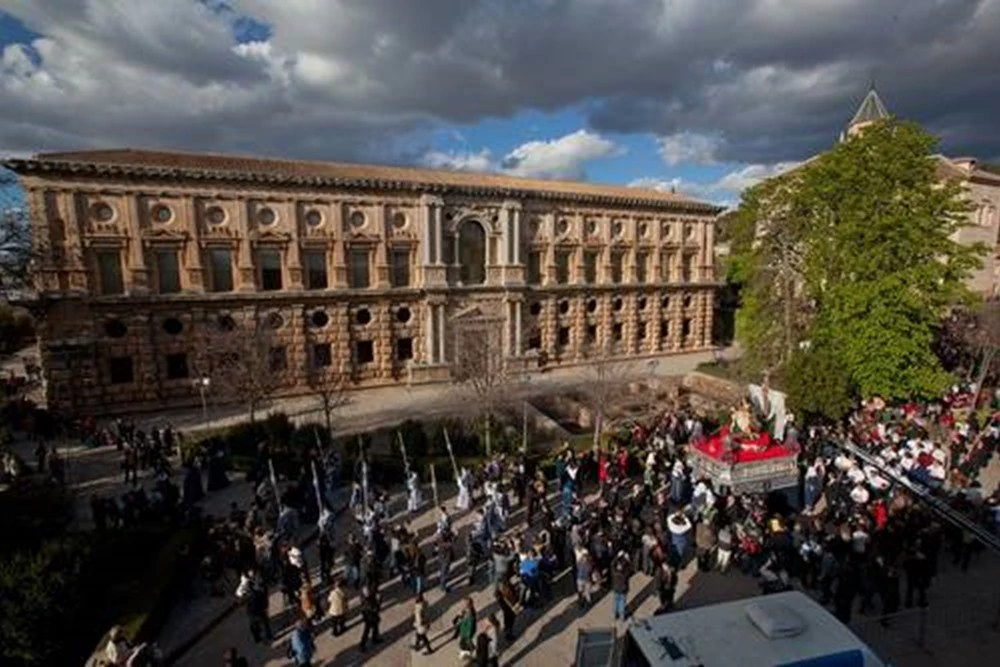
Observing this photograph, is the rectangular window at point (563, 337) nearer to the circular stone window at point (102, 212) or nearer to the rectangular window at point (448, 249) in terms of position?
the rectangular window at point (448, 249)

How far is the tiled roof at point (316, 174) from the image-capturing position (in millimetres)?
27094

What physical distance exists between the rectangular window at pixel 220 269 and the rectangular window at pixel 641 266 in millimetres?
27380

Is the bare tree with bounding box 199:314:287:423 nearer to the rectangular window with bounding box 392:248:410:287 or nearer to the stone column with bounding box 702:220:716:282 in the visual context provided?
the rectangular window with bounding box 392:248:410:287

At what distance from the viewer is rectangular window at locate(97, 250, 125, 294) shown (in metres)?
28.0

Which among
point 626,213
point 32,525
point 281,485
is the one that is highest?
point 626,213

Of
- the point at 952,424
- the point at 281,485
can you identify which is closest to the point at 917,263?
the point at 952,424

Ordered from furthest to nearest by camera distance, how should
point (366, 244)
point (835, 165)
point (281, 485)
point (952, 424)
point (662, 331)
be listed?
point (662, 331), point (366, 244), point (835, 165), point (952, 424), point (281, 485)

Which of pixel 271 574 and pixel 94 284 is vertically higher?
pixel 94 284

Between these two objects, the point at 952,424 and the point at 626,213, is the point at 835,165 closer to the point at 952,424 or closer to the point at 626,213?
the point at 952,424

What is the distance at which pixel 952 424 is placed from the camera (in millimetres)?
22297

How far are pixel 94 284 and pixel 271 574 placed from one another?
865 inches

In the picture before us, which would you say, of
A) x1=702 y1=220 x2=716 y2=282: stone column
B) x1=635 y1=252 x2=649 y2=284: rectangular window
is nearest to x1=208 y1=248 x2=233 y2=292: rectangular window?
x1=635 y1=252 x2=649 y2=284: rectangular window

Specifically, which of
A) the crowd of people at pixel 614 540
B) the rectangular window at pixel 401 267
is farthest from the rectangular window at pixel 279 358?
the crowd of people at pixel 614 540

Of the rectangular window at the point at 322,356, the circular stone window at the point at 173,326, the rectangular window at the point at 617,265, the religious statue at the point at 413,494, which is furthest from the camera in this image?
the rectangular window at the point at 617,265
